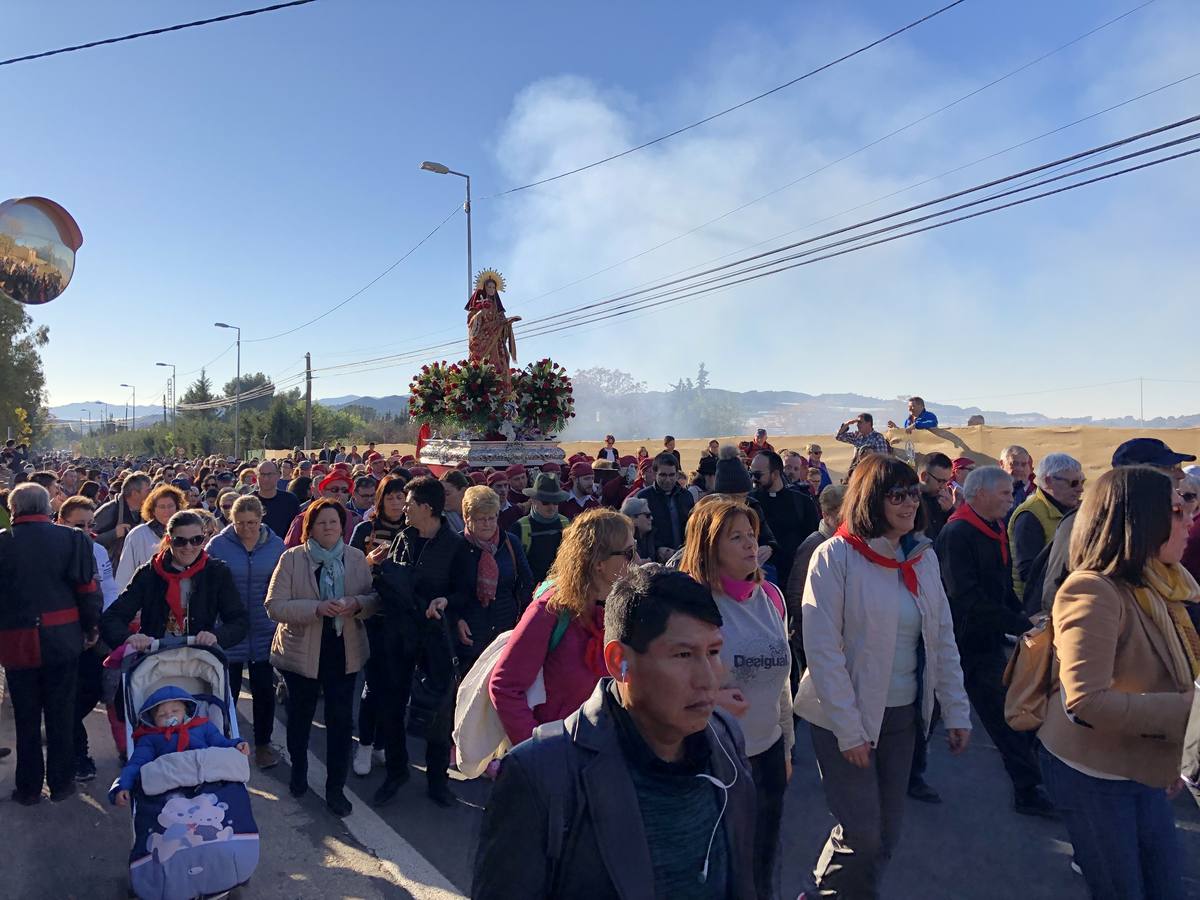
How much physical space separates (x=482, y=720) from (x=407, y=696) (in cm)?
248

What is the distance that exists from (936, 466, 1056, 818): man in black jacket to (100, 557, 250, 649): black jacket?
4.26 meters

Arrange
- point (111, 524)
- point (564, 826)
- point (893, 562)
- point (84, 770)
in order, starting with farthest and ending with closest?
point (111, 524)
point (84, 770)
point (893, 562)
point (564, 826)

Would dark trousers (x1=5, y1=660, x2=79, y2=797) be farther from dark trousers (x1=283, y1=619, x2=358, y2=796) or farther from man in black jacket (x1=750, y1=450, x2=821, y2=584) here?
man in black jacket (x1=750, y1=450, x2=821, y2=584)

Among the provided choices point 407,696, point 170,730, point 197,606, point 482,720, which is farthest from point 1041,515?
point 197,606

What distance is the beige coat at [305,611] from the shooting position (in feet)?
16.4

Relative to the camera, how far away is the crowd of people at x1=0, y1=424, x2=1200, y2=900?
172 centimetres

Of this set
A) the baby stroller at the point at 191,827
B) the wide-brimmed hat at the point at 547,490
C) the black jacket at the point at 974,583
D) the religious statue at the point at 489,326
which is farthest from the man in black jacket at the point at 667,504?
the religious statue at the point at 489,326

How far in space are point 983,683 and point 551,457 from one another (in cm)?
907

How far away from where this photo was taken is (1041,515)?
5020 millimetres

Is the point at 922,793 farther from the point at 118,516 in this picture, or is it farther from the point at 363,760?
the point at 118,516

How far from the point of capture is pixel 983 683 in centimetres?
492

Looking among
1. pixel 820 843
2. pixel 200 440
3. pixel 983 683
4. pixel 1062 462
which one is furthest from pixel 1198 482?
pixel 200 440

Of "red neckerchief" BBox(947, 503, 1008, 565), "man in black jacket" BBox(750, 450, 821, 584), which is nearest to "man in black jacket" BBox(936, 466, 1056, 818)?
"red neckerchief" BBox(947, 503, 1008, 565)

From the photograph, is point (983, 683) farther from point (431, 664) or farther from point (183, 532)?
point (183, 532)
